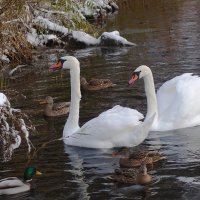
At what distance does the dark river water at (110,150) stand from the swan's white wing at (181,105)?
0.28m

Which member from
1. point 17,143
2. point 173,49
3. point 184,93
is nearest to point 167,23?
point 173,49

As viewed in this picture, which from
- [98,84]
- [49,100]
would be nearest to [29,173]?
[49,100]

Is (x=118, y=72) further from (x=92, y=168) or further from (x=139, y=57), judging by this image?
(x=92, y=168)

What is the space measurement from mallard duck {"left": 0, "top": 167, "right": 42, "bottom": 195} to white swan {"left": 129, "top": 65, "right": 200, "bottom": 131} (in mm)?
3390

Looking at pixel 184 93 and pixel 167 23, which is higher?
pixel 167 23

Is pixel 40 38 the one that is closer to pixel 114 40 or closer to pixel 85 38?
pixel 85 38

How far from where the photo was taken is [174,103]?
12.3m

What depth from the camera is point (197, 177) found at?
29.5ft

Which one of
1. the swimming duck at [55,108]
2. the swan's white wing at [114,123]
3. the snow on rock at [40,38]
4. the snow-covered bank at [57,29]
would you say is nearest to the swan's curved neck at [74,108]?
the swan's white wing at [114,123]

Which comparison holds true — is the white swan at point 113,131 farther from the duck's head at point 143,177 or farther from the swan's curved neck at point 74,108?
the duck's head at point 143,177

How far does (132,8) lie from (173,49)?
54.2ft

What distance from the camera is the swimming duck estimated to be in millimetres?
13219

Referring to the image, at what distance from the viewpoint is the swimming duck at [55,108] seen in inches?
520

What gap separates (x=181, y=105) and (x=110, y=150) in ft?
6.83
